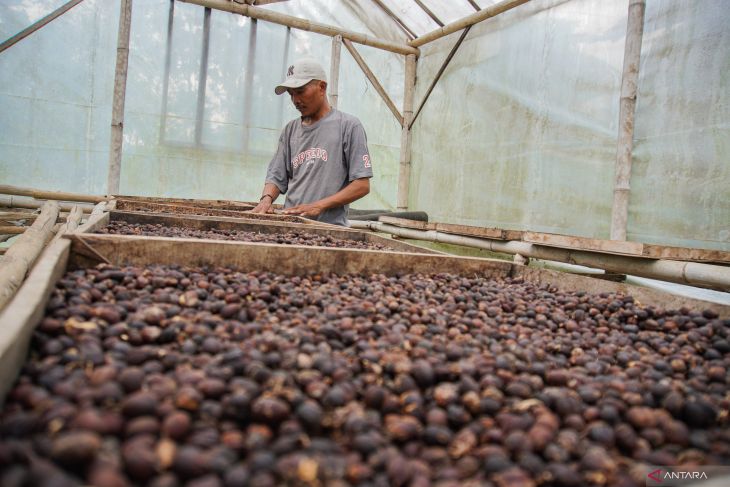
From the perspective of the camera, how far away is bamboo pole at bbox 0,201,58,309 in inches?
66.0

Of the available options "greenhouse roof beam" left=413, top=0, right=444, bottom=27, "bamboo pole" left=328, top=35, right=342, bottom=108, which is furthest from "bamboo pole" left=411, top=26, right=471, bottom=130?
"bamboo pole" left=328, top=35, right=342, bottom=108

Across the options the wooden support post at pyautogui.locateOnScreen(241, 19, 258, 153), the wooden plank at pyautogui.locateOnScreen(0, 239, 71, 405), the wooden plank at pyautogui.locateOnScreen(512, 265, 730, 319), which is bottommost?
the wooden plank at pyautogui.locateOnScreen(0, 239, 71, 405)

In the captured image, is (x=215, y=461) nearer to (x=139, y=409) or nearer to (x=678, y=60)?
(x=139, y=409)

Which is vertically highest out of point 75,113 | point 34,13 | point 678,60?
point 34,13

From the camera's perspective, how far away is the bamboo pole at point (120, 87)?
773 centimetres

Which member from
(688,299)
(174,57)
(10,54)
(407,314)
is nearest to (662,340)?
(688,299)

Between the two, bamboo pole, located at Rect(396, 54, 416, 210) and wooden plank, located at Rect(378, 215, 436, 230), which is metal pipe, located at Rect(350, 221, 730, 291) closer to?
wooden plank, located at Rect(378, 215, 436, 230)

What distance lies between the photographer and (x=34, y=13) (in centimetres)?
773

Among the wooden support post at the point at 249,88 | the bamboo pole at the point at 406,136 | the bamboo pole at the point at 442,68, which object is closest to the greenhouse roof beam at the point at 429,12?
the bamboo pole at the point at 442,68

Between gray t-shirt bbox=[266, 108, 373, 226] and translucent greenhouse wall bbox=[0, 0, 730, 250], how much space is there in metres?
3.80

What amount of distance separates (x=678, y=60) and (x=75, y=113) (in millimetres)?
9092

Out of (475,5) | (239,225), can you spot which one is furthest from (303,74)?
(475,5)

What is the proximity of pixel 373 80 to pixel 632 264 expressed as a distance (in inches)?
301

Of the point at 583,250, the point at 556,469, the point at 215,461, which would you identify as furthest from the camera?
the point at 583,250
